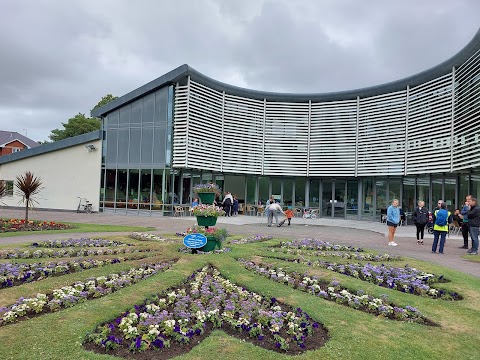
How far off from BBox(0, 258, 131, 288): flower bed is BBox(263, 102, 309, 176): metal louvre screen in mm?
23360

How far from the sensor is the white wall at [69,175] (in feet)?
94.5

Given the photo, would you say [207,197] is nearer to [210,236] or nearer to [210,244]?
[210,236]

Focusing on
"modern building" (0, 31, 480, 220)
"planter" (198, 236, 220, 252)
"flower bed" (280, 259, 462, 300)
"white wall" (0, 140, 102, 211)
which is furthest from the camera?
"white wall" (0, 140, 102, 211)


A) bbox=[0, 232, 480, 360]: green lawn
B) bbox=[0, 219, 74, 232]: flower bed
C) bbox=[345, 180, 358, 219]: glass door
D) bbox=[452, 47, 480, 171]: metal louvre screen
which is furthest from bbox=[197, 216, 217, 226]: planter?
bbox=[345, 180, 358, 219]: glass door

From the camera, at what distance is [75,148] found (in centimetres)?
2936

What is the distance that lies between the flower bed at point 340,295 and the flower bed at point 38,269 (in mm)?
3587

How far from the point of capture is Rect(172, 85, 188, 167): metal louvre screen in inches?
1041

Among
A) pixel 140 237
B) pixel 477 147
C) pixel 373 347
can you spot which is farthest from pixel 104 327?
pixel 477 147

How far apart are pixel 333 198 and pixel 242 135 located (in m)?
9.19

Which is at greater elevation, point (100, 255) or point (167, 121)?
point (167, 121)

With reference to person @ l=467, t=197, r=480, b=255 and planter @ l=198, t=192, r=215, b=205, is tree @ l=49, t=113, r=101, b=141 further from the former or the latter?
person @ l=467, t=197, r=480, b=255

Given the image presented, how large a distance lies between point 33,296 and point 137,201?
21877 millimetres

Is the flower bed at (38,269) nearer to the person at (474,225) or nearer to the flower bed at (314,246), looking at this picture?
the flower bed at (314,246)

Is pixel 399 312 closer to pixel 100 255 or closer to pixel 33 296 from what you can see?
pixel 33 296
